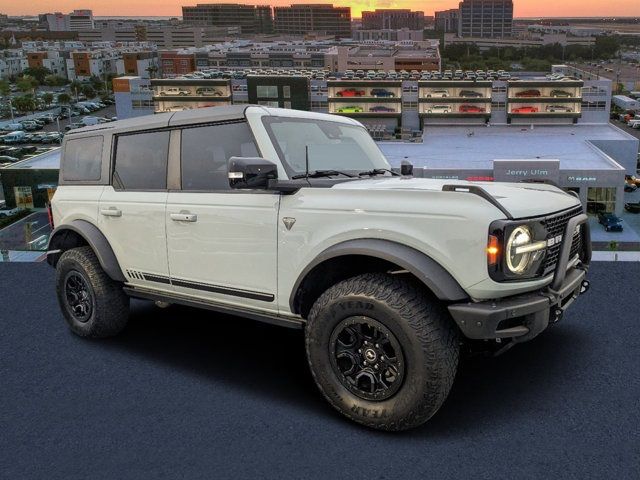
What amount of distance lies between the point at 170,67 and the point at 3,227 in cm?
10729

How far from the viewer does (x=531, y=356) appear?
159 inches

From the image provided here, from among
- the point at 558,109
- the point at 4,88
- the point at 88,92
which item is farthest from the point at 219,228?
the point at 88,92

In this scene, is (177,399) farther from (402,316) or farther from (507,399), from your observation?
(507,399)

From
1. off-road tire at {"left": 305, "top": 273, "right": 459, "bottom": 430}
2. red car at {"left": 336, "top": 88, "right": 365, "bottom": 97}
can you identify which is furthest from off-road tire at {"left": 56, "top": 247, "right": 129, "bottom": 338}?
red car at {"left": 336, "top": 88, "right": 365, "bottom": 97}

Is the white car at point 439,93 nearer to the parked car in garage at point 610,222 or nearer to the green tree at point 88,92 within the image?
the parked car in garage at point 610,222

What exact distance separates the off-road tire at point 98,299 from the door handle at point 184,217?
3.41 ft

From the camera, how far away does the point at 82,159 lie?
193 inches

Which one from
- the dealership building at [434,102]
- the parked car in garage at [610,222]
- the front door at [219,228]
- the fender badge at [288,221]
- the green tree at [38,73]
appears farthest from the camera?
the green tree at [38,73]

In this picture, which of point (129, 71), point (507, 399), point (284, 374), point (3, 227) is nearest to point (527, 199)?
point (507, 399)

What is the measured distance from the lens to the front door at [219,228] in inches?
143

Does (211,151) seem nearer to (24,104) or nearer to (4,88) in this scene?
(24,104)

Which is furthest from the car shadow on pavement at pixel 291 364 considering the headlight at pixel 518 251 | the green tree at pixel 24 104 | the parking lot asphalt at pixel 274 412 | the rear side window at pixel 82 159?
the green tree at pixel 24 104

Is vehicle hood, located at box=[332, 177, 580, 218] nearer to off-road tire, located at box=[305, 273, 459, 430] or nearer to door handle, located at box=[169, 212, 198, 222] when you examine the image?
off-road tire, located at box=[305, 273, 459, 430]

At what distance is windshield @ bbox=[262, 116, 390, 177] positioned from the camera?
385 cm
